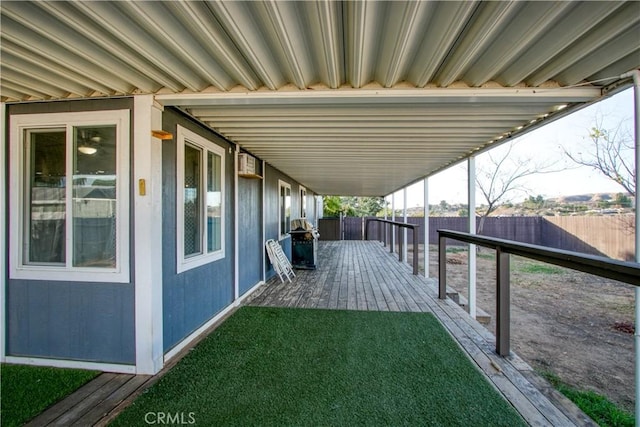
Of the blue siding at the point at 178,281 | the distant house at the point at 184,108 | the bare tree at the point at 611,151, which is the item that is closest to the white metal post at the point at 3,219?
the distant house at the point at 184,108

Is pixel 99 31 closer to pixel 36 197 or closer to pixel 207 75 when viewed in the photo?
pixel 207 75

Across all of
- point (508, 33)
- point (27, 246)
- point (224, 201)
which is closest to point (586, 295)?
point (508, 33)

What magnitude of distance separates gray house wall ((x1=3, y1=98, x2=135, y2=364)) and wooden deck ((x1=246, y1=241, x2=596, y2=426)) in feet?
6.58

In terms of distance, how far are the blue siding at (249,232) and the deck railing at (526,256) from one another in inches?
126

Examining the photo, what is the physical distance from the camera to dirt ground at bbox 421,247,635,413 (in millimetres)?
3244

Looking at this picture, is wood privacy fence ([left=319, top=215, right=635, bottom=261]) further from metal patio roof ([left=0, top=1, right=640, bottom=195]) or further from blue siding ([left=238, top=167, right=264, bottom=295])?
metal patio roof ([left=0, top=1, right=640, bottom=195])

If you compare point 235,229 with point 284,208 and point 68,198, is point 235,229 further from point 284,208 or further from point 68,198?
point 284,208

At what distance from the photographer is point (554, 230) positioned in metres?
13.5

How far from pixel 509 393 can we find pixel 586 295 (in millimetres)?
7276

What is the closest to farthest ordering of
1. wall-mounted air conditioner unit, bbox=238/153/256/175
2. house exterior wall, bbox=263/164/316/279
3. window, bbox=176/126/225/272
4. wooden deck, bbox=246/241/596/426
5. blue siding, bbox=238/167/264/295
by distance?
wooden deck, bbox=246/241/596/426 < window, bbox=176/126/225/272 < wall-mounted air conditioner unit, bbox=238/153/256/175 < blue siding, bbox=238/167/264/295 < house exterior wall, bbox=263/164/316/279

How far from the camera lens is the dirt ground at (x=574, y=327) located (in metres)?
3.24

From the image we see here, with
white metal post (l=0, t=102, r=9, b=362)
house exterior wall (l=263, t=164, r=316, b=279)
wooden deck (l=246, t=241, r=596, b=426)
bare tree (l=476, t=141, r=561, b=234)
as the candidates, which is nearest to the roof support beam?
white metal post (l=0, t=102, r=9, b=362)

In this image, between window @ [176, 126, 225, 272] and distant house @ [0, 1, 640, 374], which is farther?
window @ [176, 126, 225, 272]

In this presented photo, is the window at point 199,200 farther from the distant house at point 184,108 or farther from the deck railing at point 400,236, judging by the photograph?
the deck railing at point 400,236
